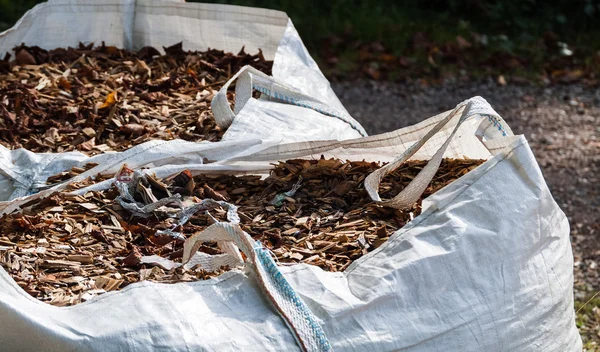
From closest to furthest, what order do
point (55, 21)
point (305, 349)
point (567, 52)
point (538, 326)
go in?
point (305, 349), point (538, 326), point (55, 21), point (567, 52)

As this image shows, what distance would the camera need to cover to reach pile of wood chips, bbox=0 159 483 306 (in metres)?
1.66

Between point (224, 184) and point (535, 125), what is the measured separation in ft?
9.78

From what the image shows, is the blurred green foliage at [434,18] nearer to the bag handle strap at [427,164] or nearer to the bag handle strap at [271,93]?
the bag handle strap at [271,93]

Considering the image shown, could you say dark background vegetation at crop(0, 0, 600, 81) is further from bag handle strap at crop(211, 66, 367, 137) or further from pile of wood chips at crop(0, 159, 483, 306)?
pile of wood chips at crop(0, 159, 483, 306)

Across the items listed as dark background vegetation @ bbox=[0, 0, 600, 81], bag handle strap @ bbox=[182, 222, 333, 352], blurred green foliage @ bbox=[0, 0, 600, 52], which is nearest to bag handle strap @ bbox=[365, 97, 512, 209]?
bag handle strap @ bbox=[182, 222, 333, 352]

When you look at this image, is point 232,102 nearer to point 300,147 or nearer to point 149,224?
point 300,147

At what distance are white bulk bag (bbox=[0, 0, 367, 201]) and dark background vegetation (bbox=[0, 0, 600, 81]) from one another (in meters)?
2.26

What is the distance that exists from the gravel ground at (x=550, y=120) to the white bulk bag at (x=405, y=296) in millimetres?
1531

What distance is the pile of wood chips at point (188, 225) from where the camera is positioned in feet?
5.44

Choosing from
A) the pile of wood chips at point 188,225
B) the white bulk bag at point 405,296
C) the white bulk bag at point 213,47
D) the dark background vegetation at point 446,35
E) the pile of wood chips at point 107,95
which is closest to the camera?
the white bulk bag at point 405,296

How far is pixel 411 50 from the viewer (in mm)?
5625

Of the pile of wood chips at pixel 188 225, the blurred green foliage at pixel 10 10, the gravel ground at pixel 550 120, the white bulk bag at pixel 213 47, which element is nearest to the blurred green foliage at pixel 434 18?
the blurred green foliage at pixel 10 10

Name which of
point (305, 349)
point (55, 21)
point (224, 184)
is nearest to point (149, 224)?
point (224, 184)

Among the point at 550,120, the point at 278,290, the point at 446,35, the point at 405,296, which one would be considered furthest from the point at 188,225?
the point at 446,35
